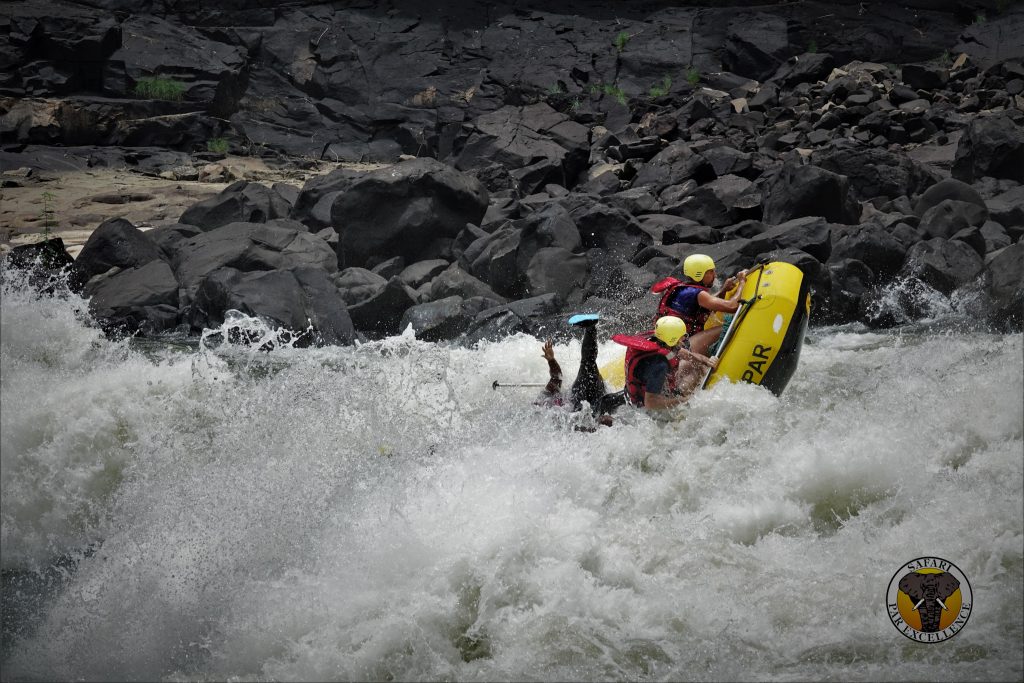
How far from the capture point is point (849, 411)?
216 inches

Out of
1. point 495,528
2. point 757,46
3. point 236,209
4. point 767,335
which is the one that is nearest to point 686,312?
point 767,335

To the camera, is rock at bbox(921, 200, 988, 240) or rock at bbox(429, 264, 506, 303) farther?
rock at bbox(921, 200, 988, 240)

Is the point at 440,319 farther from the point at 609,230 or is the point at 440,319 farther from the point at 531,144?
the point at 531,144

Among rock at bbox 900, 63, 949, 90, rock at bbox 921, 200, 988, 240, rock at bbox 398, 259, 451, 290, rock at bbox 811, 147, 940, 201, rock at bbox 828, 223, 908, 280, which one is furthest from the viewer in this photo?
rock at bbox 900, 63, 949, 90

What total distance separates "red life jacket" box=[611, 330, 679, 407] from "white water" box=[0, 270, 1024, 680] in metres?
0.16

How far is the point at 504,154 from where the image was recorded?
616 inches

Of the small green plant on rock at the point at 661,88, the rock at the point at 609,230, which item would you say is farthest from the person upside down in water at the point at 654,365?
the small green plant on rock at the point at 661,88

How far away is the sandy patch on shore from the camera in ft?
38.9

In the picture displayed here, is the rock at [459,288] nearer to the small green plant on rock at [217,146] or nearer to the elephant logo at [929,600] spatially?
the elephant logo at [929,600]

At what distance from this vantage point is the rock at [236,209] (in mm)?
12086

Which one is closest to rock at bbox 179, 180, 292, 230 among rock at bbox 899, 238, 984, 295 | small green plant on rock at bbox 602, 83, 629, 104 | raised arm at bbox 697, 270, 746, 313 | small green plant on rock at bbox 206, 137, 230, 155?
small green plant on rock at bbox 206, 137, 230, 155

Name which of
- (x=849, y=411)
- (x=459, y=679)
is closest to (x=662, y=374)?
(x=849, y=411)

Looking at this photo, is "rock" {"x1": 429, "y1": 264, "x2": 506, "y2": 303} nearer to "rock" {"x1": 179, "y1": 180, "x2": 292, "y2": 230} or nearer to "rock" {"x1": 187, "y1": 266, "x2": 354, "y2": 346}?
"rock" {"x1": 187, "y1": 266, "x2": 354, "y2": 346}

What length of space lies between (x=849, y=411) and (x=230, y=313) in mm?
6129
